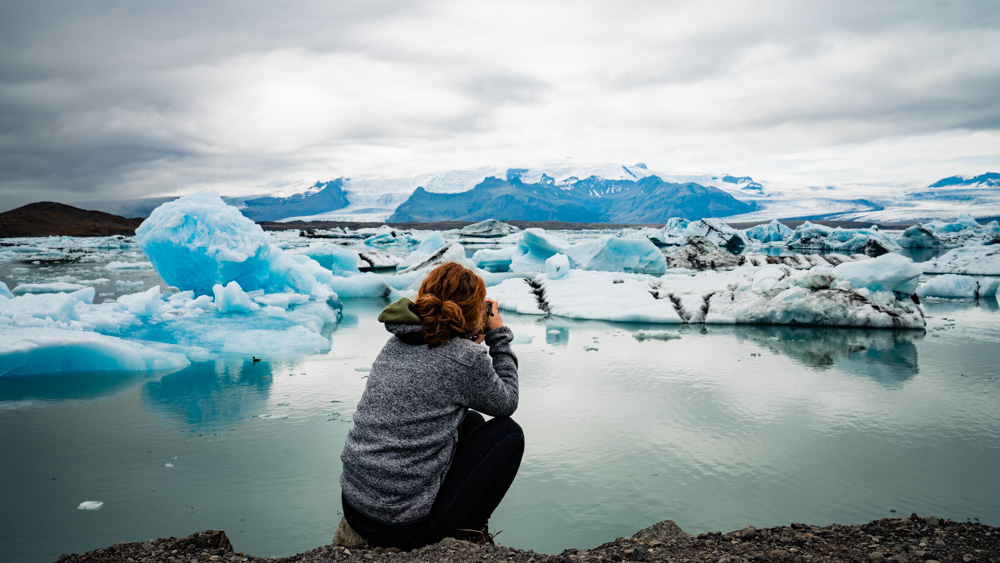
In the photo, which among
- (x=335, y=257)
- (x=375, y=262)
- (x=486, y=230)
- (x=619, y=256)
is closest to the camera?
(x=335, y=257)

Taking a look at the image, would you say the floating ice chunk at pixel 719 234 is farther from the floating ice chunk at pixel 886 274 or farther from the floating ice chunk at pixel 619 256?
the floating ice chunk at pixel 886 274

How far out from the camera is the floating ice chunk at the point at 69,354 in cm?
454

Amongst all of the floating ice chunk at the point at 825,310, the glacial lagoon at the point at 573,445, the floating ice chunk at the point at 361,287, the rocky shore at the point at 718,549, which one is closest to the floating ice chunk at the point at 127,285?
the floating ice chunk at the point at 361,287

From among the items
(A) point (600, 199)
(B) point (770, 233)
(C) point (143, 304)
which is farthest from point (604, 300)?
(A) point (600, 199)

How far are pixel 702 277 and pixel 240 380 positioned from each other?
9.05 meters

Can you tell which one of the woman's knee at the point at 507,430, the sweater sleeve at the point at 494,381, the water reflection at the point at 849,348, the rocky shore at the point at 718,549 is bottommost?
the water reflection at the point at 849,348

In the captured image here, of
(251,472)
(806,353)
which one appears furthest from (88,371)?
(806,353)

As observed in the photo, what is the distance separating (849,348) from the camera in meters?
6.29

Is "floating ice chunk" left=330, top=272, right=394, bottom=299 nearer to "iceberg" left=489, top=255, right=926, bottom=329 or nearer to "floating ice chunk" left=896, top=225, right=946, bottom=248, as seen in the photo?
"iceberg" left=489, top=255, right=926, bottom=329

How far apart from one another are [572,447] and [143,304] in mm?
5377

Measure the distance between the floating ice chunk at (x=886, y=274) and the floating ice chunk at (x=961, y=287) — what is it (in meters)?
4.28

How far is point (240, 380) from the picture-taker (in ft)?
16.0

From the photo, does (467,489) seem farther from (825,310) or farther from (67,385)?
(825,310)

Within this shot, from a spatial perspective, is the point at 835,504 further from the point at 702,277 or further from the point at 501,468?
the point at 702,277
